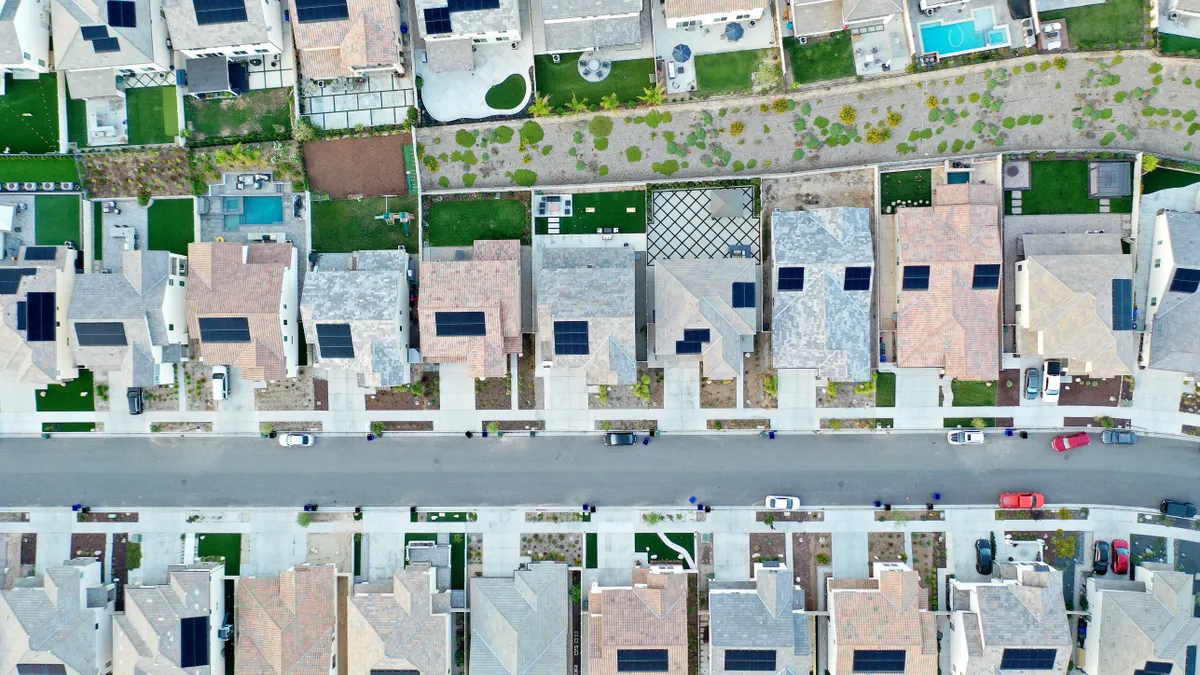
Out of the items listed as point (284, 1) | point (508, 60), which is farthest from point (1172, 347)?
point (284, 1)

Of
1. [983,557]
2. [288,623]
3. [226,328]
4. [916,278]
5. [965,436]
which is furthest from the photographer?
[983,557]

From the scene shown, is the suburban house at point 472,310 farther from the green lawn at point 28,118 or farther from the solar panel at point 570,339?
the green lawn at point 28,118

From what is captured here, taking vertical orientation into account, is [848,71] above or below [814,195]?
above

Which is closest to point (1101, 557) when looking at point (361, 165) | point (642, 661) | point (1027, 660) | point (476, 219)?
point (1027, 660)

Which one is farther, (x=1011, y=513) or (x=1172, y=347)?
(x=1011, y=513)

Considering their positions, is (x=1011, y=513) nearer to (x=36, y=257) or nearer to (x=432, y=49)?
(x=432, y=49)

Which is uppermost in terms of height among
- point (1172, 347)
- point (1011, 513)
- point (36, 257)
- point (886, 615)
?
point (36, 257)

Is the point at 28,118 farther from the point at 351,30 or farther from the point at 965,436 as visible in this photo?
the point at 965,436
